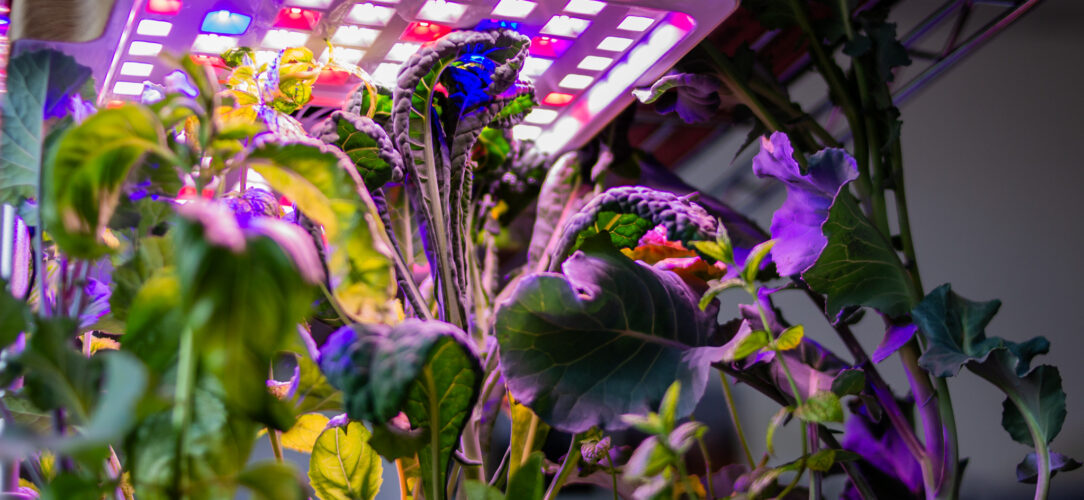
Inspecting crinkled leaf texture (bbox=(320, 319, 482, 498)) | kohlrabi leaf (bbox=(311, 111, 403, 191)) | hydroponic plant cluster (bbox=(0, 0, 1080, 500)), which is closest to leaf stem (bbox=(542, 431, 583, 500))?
hydroponic plant cluster (bbox=(0, 0, 1080, 500))

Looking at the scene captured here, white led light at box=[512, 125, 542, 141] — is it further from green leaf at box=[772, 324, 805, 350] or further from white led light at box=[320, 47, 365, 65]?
green leaf at box=[772, 324, 805, 350]

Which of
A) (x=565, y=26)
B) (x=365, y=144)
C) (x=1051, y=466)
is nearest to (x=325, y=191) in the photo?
(x=365, y=144)

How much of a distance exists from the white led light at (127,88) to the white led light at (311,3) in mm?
135

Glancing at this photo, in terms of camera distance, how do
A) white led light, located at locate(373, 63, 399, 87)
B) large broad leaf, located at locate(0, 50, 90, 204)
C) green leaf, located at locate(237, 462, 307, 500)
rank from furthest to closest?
1. white led light, located at locate(373, 63, 399, 87)
2. large broad leaf, located at locate(0, 50, 90, 204)
3. green leaf, located at locate(237, 462, 307, 500)

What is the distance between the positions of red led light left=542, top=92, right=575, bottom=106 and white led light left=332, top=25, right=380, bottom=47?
174 millimetres

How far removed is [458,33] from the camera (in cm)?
55

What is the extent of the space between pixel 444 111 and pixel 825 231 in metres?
0.30

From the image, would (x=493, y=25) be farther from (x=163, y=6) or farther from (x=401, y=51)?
(x=163, y=6)

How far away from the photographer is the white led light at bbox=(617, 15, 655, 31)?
0.60 metres

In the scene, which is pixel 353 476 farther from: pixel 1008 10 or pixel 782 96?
pixel 1008 10

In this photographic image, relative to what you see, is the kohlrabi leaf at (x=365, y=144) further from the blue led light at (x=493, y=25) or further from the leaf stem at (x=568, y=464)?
the leaf stem at (x=568, y=464)

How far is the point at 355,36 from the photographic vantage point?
1.92ft

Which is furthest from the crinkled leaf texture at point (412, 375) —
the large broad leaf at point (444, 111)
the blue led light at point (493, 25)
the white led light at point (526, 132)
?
the white led light at point (526, 132)

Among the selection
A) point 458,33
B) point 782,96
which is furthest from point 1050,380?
point 458,33
